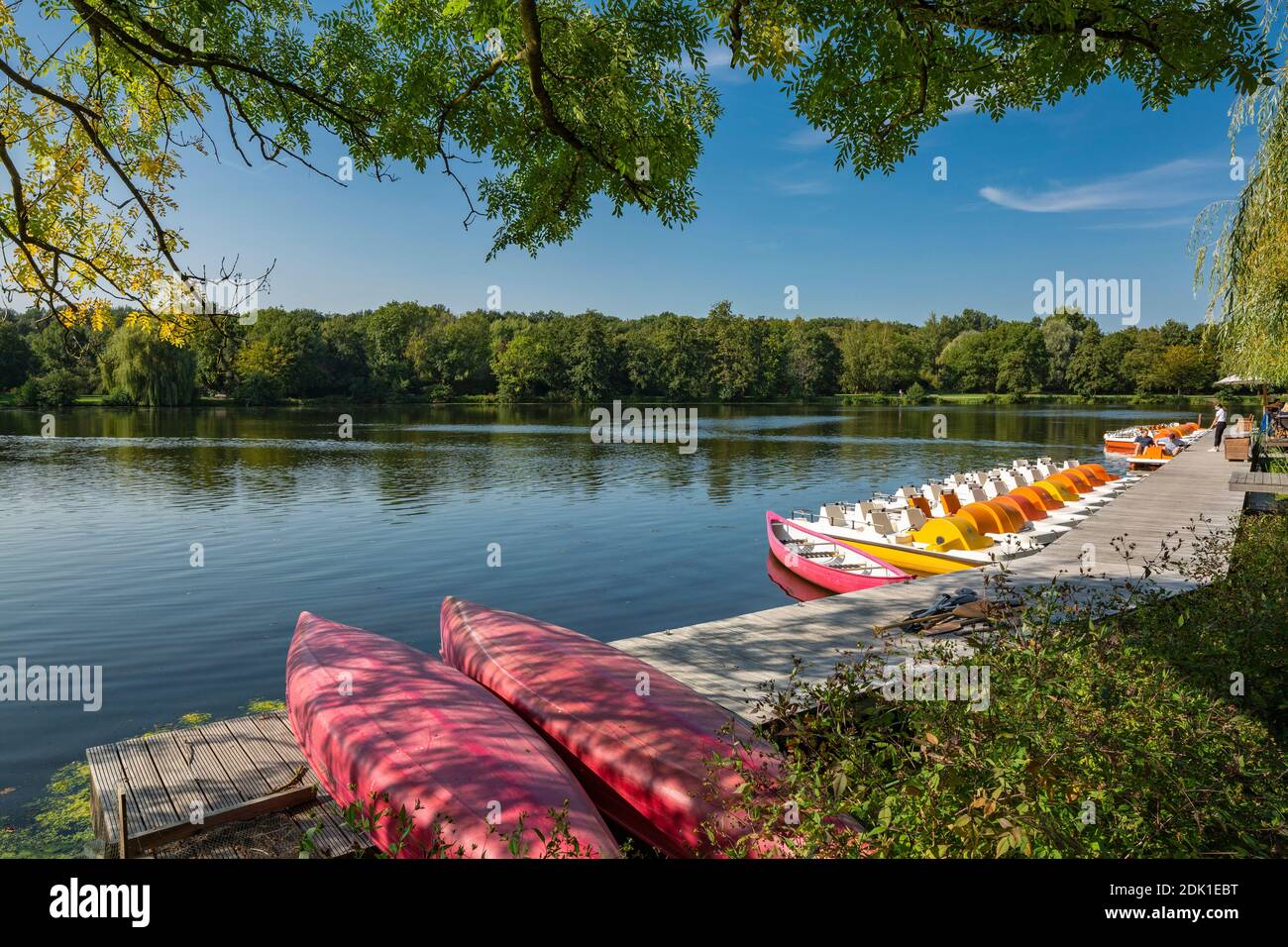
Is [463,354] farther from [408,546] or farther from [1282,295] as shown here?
[1282,295]

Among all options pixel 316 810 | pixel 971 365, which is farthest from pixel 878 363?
pixel 316 810

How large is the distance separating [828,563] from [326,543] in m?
12.9

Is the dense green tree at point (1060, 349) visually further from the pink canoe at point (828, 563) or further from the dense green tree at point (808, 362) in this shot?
the pink canoe at point (828, 563)

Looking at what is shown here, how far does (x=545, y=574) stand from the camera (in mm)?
17094

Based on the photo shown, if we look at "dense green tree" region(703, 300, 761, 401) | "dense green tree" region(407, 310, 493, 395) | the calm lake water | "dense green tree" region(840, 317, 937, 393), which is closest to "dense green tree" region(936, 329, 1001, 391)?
"dense green tree" region(840, 317, 937, 393)

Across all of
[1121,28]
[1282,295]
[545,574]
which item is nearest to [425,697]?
[1121,28]

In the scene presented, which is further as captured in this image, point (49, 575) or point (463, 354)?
point (463, 354)

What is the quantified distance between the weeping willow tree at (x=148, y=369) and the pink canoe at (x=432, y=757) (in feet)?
209

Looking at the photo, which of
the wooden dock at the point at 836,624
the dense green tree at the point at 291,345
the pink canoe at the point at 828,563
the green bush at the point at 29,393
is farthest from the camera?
the dense green tree at the point at 291,345

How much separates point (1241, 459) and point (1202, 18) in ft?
71.6

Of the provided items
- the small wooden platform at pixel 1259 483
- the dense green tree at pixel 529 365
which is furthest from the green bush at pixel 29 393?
the small wooden platform at pixel 1259 483

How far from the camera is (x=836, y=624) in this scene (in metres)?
8.19

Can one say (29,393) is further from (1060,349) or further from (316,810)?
(1060,349)

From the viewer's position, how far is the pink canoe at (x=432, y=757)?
4211 mm
